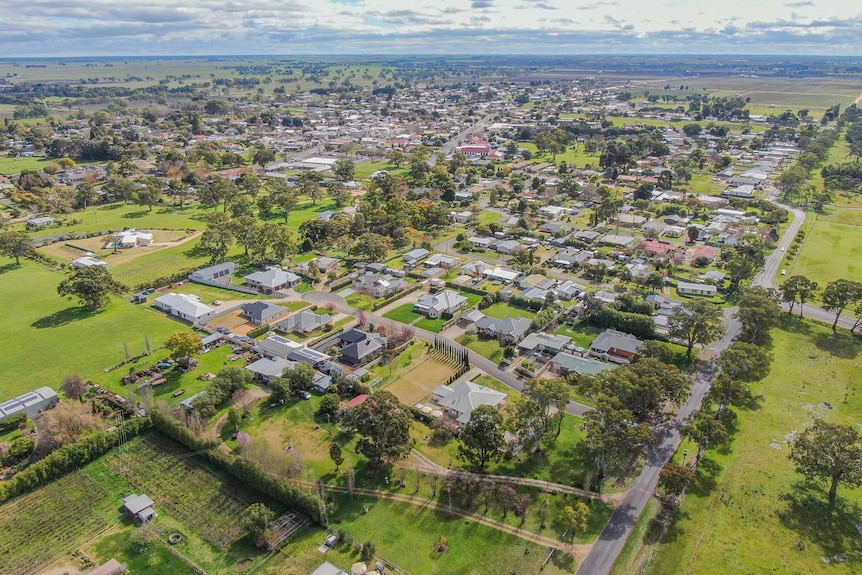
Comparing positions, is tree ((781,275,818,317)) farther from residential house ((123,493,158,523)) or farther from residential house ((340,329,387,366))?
residential house ((123,493,158,523))

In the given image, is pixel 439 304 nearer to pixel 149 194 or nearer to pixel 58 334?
pixel 58 334

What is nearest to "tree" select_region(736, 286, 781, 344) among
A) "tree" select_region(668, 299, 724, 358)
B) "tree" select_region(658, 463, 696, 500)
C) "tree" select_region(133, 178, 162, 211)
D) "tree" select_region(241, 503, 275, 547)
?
"tree" select_region(668, 299, 724, 358)

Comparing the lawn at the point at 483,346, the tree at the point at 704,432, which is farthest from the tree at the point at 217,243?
the tree at the point at 704,432

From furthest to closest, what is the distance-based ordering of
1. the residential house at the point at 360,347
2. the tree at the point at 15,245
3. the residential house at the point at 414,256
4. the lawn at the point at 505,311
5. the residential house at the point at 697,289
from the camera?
the residential house at the point at 414,256, the tree at the point at 15,245, the residential house at the point at 697,289, the lawn at the point at 505,311, the residential house at the point at 360,347

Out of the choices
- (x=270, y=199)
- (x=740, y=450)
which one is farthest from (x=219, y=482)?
(x=270, y=199)

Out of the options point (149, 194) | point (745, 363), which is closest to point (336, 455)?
point (745, 363)

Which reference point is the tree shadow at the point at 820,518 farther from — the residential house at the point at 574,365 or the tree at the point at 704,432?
the residential house at the point at 574,365
